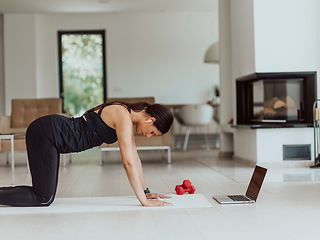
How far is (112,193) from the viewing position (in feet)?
12.8

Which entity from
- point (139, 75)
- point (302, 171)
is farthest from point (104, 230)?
point (139, 75)

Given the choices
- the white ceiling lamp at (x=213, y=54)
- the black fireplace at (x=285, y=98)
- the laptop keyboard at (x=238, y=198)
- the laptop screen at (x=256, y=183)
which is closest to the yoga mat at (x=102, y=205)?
the laptop keyboard at (x=238, y=198)

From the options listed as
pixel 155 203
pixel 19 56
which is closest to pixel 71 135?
pixel 155 203

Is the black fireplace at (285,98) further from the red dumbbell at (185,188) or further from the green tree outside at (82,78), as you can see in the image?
the green tree outside at (82,78)

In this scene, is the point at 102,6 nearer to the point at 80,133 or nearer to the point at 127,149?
the point at 80,133

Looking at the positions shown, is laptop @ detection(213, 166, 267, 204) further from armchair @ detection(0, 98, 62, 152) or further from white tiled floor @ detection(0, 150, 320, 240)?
armchair @ detection(0, 98, 62, 152)

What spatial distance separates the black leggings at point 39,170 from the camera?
3.15 metres

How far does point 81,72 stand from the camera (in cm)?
1108

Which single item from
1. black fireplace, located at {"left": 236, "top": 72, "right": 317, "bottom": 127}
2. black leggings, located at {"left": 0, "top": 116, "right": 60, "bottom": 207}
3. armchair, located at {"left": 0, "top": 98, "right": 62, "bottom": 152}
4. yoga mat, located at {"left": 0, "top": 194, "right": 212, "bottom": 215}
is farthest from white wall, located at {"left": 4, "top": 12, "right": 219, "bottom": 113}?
black leggings, located at {"left": 0, "top": 116, "right": 60, "bottom": 207}

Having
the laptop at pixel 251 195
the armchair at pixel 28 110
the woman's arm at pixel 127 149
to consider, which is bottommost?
the laptop at pixel 251 195

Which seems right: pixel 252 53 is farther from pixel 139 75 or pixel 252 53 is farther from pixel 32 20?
pixel 32 20

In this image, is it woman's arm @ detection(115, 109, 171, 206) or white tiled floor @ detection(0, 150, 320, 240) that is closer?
white tiled floor @ detection(0, 150, 320, 240)

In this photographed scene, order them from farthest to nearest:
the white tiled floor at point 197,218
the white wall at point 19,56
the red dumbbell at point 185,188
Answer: the white wall at point 19,56, the red dumbbell at point 185,188, the white tiled floor at point 197,218

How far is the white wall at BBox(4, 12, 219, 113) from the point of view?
35.5 ft
